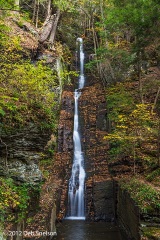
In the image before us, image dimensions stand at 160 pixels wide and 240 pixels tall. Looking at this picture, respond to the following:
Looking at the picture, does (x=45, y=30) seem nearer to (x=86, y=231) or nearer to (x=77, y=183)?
(x=77, y=183)

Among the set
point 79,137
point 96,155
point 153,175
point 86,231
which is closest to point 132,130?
point 153,175

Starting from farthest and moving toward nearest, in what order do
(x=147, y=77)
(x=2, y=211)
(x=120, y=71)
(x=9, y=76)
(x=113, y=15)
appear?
(x=120, y=71) < (x=147, y=77) < (x=113, y=15) < (x=9, y=76) < (x=2, y=211)

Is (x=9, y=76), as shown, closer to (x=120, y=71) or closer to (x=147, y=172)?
(x=147, y=172)

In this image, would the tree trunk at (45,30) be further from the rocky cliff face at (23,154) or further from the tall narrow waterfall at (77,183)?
the rocky cliff face at (23,154)

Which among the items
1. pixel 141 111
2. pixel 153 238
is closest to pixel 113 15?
pixel 141 111

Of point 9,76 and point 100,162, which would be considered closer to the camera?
point 9,76

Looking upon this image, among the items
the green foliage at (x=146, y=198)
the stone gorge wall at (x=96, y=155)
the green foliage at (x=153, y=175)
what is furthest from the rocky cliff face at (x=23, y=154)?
the stone gorge wall at (x=96, y=155)

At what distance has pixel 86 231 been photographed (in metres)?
11.1

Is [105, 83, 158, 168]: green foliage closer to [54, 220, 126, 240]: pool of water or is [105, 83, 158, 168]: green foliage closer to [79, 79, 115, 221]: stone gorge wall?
[79, 79, 115, 221]: stone gorge wall

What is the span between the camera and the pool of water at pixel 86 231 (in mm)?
10297

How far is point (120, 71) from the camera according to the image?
66.5ft

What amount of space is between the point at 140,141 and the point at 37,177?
21.4 ft

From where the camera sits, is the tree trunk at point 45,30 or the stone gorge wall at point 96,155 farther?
the tree trunk at point 45,30

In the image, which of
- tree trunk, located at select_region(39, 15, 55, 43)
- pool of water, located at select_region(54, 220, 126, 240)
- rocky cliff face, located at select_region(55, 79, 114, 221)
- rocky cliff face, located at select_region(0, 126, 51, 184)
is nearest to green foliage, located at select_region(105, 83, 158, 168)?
rocky cliff face, located at select_region(55, 79, 114, 221)
